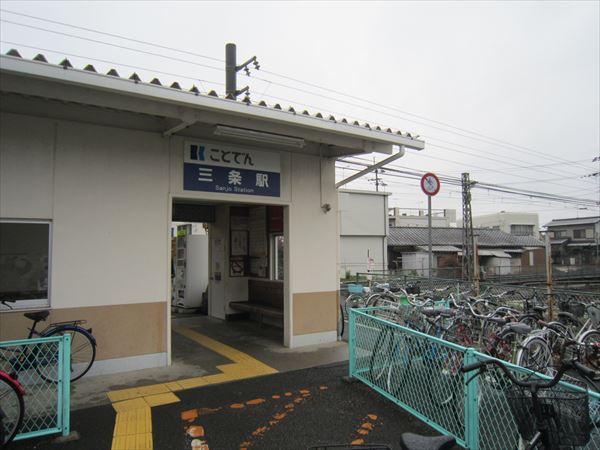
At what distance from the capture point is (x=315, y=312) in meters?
7.37

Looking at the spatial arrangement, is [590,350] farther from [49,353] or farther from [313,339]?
[49,353]

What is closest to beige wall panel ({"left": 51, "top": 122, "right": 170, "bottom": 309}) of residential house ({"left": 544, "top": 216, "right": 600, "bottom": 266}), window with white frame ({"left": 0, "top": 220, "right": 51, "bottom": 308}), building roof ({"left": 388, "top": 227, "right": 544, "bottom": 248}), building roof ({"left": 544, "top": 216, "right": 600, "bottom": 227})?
window with white frame ({"left": 0, "top": 220, "right": 51, "bottom": 308})

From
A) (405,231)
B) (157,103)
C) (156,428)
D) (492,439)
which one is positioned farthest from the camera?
(405,231)

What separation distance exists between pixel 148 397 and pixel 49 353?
1180 mm

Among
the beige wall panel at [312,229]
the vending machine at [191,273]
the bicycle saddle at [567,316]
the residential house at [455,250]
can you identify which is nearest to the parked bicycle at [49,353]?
the beige wall panel at [312,229]

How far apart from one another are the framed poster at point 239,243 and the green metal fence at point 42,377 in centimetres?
531

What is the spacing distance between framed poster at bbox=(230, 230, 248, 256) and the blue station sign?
3.06 metres

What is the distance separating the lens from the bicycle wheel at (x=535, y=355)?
459cm

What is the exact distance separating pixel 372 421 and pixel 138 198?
4.11 metres

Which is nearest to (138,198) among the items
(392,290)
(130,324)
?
(130,324)

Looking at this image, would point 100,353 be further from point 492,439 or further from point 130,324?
point 492,439

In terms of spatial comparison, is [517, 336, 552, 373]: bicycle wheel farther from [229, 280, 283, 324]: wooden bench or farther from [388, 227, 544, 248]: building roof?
[388, 227, 544, 248]: building roof

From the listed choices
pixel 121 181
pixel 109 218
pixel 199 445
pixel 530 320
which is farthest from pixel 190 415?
pixel 530 320

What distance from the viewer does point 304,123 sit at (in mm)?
5680
